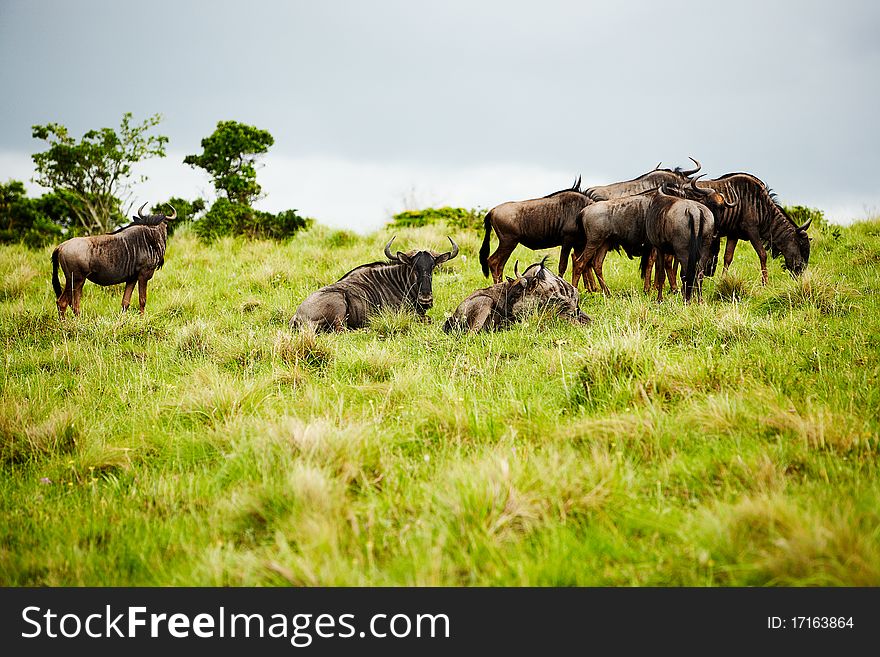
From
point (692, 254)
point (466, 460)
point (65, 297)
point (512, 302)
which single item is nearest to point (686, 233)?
point (692, 254)

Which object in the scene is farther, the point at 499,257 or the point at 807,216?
the point at 807,216

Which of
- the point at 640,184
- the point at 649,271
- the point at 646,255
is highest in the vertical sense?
the point at 640,184

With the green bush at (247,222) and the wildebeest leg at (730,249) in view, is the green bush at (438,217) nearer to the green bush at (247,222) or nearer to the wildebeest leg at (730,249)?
the green bush at (247,222)

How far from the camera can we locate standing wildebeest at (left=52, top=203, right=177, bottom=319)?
31.8ft

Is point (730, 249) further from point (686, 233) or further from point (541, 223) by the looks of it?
point (541, 223)

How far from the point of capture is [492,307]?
26.9 ft

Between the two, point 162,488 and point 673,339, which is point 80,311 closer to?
point 162,488

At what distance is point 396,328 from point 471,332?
1.22 meters

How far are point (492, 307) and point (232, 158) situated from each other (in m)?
16.6

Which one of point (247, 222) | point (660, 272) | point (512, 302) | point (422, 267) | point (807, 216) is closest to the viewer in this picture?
point (512, 302)

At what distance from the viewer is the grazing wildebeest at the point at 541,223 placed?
10.5 meters

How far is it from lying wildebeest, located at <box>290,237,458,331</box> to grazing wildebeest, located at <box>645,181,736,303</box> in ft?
10.2

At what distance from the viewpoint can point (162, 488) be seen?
11.9 feet

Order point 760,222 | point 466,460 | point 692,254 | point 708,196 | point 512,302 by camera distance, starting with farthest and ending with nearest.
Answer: point 760,222 < point 708,196 < point 512,302 < point 692,254 < point 466,460
